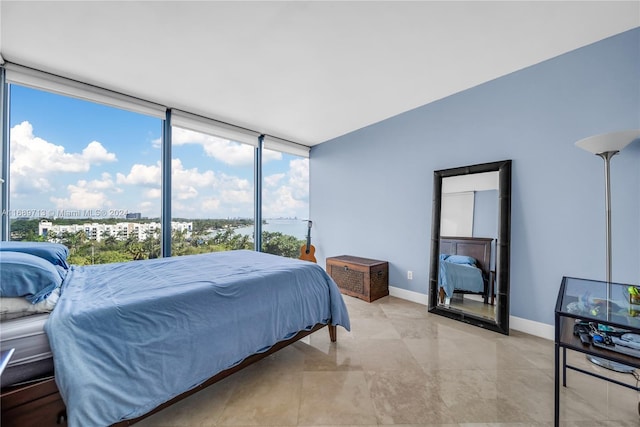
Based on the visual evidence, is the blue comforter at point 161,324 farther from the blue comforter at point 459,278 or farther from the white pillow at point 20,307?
the blue comforter at point 459,278

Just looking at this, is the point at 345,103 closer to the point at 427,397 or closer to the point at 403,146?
the point at 403,146

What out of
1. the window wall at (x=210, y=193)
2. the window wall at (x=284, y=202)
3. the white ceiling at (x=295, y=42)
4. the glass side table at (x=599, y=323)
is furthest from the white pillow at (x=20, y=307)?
the window wall at (x=284, y=202)

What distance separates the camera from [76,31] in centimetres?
177

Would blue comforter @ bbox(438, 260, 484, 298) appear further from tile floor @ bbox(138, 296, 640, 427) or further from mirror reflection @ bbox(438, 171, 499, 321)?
tile floor @ bbox(138, 296, 640, 427)

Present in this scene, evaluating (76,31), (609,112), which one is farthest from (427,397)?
(76,31)

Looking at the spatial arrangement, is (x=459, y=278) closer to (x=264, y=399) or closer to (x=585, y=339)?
(x=585, y=339)

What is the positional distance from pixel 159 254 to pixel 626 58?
16.1ft

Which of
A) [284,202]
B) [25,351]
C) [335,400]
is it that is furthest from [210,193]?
[335,400]

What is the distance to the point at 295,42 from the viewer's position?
75.1 inches

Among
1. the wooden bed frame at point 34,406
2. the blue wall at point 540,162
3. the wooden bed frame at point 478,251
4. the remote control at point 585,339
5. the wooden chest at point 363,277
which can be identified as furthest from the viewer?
the wooden chest at point 363,277

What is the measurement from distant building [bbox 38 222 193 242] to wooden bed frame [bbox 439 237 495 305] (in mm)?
3419

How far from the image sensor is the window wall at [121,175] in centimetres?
231

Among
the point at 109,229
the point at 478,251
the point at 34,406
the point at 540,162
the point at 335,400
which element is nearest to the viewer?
the point at 34,406

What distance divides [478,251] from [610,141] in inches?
51.7
